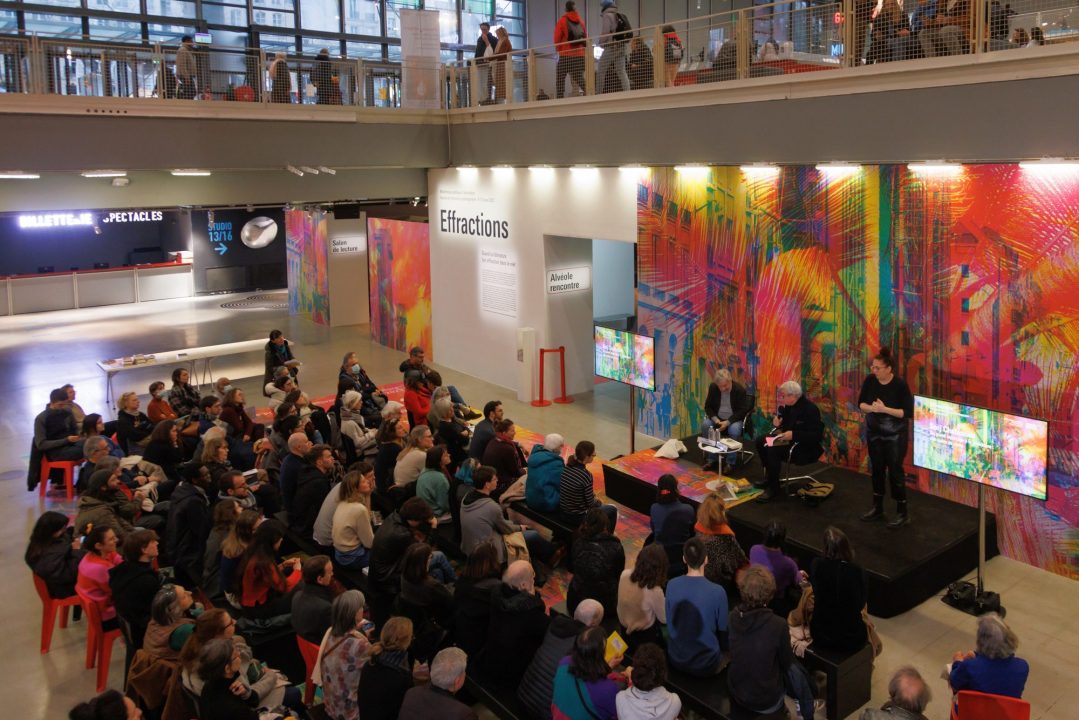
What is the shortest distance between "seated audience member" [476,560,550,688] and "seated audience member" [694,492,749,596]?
58.1 inches

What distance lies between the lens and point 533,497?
880cm

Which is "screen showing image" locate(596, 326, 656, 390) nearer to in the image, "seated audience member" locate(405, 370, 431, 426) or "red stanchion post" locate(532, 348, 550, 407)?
"seated audience member" locate(405, 370, 431, 426)

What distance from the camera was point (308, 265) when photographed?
2300 centimetres

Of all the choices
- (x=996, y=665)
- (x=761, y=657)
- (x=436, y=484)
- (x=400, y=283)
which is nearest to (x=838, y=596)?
(x=761, y=657)

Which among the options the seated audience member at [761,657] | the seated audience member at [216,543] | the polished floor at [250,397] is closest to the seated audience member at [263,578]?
the seated audience member at [216,543]

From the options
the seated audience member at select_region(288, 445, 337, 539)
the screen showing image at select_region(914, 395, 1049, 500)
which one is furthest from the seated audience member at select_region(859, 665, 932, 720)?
the seated audience member at select_region(288, 445, 337, 539)

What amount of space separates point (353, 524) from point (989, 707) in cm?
476

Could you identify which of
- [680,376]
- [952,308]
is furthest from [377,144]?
[952,308]

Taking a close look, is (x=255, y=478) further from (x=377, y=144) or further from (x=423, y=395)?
(x=377, y=144)

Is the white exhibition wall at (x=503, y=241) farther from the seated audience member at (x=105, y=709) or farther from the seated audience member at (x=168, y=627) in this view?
the seated audience member at (x=105, y=709)

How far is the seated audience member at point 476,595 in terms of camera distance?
20.4ft

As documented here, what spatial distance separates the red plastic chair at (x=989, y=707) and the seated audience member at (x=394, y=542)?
12.5 feet

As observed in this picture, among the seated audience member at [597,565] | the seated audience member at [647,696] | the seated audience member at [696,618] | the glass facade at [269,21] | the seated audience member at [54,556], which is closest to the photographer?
the seated audience member at [647,696]

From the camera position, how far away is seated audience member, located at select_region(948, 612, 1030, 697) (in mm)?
5086
